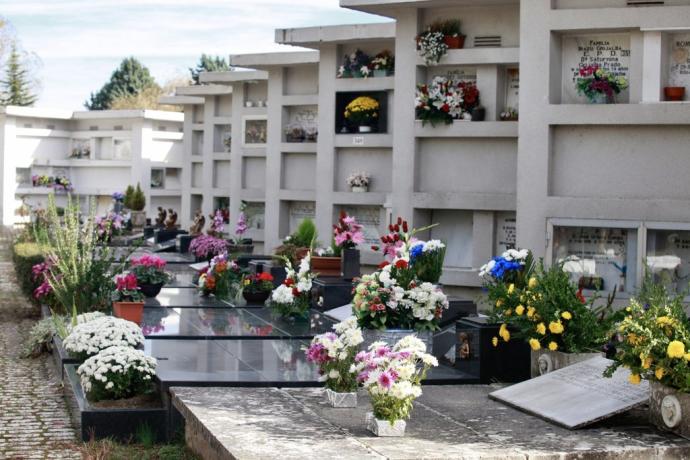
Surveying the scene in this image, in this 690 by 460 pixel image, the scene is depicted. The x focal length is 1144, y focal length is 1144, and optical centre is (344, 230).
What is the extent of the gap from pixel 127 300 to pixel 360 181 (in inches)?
286

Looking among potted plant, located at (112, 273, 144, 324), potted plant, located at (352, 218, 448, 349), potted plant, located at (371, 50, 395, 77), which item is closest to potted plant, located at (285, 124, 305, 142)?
potted plant, located at (371, 50, 395, 77)

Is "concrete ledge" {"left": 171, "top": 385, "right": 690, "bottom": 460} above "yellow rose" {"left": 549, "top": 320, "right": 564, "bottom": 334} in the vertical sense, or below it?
below

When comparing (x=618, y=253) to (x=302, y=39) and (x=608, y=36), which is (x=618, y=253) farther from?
(x=302, y=39)

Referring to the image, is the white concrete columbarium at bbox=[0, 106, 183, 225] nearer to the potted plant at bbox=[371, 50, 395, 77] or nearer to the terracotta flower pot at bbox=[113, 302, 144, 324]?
the potted plant at bbox=[371, 50, 395, 77]

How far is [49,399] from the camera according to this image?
33.6 ft

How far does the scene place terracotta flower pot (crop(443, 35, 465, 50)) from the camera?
16047mm

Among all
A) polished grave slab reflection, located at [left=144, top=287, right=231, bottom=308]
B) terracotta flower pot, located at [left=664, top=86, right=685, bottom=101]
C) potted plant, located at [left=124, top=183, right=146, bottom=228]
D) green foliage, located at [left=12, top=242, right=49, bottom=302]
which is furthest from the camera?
potted plant, located at [left=124, top=183, right=146, bottom=228]

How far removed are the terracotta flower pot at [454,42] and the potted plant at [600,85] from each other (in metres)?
2.76

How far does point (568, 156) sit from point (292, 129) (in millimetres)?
9623

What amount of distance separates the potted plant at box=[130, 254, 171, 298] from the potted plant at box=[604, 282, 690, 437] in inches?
361

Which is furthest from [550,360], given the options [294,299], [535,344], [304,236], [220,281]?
[304,236]

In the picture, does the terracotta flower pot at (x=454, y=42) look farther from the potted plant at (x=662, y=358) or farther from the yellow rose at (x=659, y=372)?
the yellow rose at (x=659, y=372)

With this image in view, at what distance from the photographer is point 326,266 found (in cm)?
1537

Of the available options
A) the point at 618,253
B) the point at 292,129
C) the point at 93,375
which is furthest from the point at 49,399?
the point at 292,129
